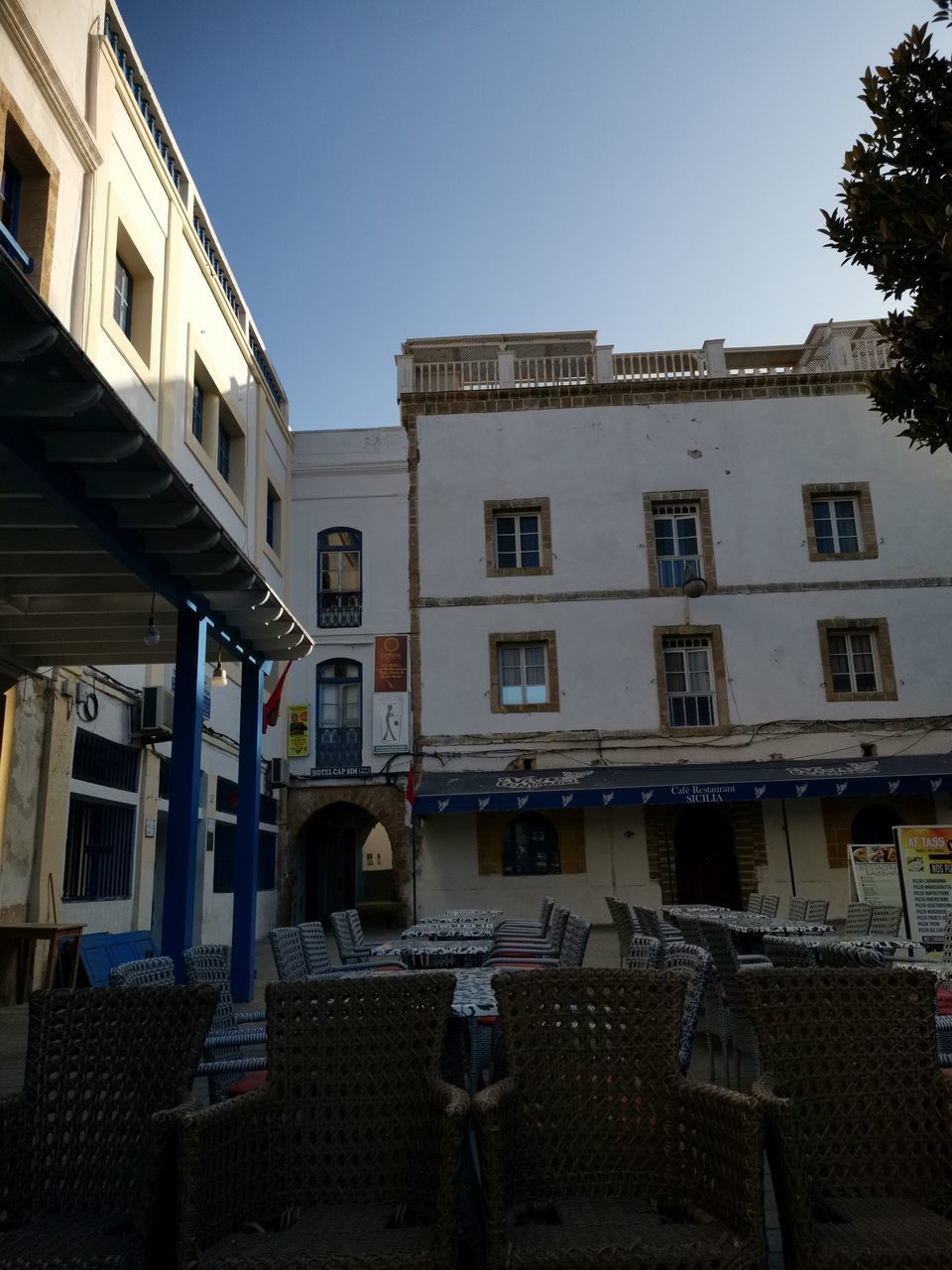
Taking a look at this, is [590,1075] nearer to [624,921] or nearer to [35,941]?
[624,921]

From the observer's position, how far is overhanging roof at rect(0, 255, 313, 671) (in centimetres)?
488

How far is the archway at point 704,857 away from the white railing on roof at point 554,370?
857cm

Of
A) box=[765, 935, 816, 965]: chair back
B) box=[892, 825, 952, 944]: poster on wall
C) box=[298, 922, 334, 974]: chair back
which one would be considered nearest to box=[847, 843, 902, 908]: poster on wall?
box=[892, 825, 952, 944]: poster on wall

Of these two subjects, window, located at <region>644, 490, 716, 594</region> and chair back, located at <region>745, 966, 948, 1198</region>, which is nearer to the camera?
chair back, located at <region>745, 966, 948, 1198</region>

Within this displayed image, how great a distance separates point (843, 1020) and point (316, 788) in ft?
58.7

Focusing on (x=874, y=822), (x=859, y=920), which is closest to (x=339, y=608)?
(x=874, y=822)

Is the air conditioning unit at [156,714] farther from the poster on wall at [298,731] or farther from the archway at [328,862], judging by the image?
the archway at [328,862]

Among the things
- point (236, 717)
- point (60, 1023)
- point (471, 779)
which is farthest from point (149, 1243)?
point (236, 717)

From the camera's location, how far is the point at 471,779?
669 inches

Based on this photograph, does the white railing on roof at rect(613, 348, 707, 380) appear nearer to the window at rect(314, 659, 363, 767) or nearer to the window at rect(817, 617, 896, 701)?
the window at rect(817, 617, 896, 701)

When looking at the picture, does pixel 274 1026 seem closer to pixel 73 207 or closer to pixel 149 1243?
pixel 149 1243

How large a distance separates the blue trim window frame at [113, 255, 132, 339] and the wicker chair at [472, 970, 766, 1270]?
1129 cm

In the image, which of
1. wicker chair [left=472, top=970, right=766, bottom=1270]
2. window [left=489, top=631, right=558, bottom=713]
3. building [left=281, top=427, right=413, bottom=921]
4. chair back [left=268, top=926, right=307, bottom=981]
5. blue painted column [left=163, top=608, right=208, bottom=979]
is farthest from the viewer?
building [left=281, top=427, right=413, bottom=921]

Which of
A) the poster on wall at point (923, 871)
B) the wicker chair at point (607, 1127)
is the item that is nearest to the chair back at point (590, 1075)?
the wicker chair at point (607, 1127)
